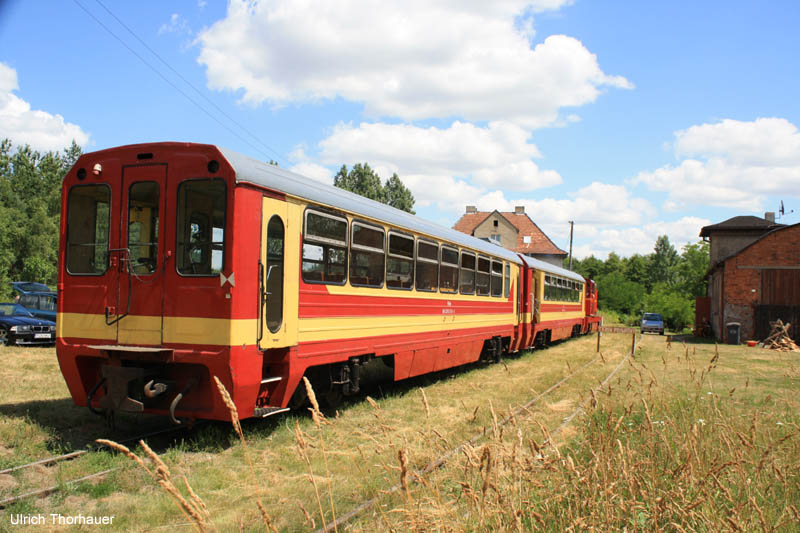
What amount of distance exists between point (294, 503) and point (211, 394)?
206 centimetres

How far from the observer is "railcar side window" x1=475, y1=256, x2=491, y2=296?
13758 millimetres

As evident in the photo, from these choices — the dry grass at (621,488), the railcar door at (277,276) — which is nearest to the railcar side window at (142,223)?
the railcar door at (277,276)

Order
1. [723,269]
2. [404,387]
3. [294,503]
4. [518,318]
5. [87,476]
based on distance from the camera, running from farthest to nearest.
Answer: [723,269]
[518,318]
[404,387]
[87,476]
[294,503]

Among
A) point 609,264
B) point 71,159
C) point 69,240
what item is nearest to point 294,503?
point 69,240

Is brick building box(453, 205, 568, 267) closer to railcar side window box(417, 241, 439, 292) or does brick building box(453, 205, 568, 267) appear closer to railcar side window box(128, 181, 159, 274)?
railcar side window box(417, 241, 439, 292)

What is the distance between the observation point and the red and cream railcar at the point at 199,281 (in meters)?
6.42

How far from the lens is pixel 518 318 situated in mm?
17281

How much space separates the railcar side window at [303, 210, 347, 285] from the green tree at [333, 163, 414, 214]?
54.8 meters

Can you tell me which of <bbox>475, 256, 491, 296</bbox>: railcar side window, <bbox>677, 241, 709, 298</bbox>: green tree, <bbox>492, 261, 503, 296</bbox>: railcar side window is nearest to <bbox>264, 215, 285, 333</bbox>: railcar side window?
<bbox>475, 256, 491, 296</bbox>: railcar side window

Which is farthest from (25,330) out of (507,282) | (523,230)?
(523,230)

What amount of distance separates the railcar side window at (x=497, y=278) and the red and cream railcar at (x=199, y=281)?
7.00 m

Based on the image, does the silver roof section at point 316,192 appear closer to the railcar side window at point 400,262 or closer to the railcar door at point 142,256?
the railcar side window at point 400,262

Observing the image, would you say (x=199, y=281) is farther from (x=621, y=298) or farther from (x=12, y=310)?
(x=621, y=298)

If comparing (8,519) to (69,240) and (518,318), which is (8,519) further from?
(518,318)
